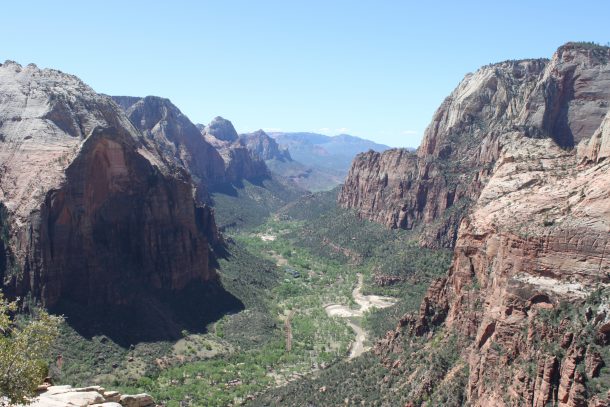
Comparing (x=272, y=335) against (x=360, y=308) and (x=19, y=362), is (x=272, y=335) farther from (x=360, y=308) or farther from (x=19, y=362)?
(x=19, y=362)

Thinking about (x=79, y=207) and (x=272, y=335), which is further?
(x=272, y=335)

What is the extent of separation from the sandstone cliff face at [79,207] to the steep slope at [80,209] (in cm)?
16

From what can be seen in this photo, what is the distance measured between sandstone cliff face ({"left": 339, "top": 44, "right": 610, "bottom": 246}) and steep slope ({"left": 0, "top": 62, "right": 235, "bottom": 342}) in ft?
225

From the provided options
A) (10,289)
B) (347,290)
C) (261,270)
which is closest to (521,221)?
(10,289)

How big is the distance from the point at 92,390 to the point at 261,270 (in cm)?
10324

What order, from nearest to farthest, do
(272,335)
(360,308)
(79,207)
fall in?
(79,207) → (272,335) → (360,308)

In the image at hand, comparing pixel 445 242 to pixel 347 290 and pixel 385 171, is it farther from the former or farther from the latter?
pixel 385 171

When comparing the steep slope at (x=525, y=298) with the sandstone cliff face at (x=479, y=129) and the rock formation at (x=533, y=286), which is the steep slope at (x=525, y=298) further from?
the sandstone cliff face at (x=479, y=129)

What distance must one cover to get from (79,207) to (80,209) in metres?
0.34

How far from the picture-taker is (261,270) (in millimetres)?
141000

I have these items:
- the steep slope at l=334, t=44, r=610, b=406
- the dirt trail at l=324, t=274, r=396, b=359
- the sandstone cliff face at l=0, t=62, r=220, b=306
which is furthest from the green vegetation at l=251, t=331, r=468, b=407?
the sandstone cliff face at l=0, t=62, r=220, b=306

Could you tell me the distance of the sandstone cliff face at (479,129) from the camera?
14688cm

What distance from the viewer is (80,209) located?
8600 cm

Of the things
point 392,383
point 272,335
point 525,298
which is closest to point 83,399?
point 392,383
